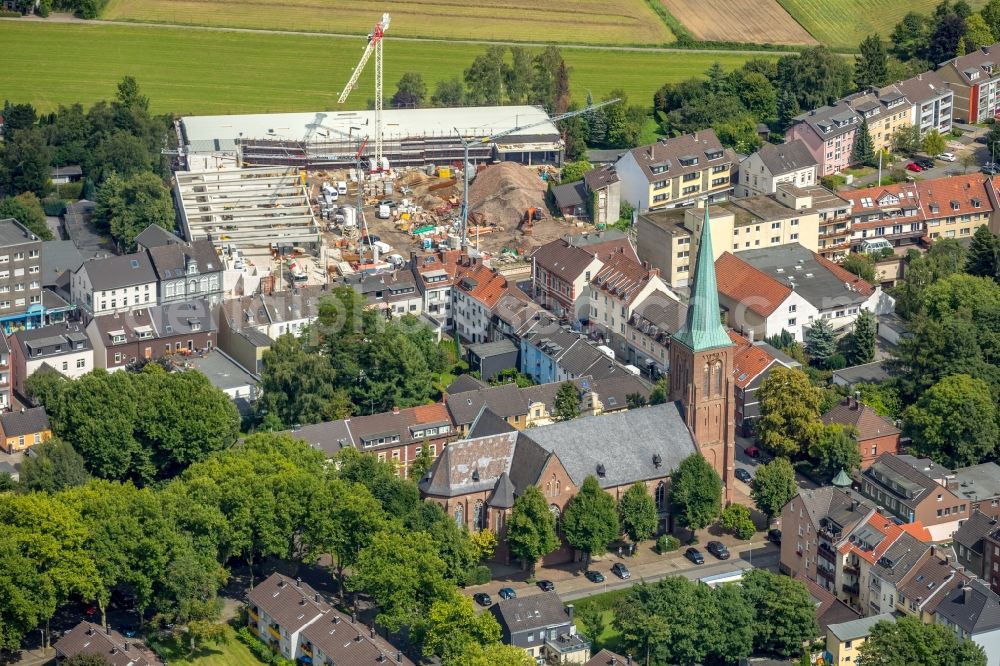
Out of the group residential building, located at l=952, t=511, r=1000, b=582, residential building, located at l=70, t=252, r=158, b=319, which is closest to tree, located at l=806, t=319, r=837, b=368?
residential building, located at l=952, t=511, r=1000, b=582

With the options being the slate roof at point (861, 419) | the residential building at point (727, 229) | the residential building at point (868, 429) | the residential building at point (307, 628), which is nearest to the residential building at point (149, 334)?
the residential building at point (307, 628)

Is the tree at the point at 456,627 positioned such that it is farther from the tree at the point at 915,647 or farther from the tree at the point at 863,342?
the tree at the point at 863,342

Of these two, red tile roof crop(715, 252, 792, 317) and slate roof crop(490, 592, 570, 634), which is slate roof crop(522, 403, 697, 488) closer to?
slate roof crop(490, 592, 570, 634)

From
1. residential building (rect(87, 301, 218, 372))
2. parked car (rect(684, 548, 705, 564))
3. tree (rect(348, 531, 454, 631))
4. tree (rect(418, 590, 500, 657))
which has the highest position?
residential building (rect(87, 301, 218, 372))

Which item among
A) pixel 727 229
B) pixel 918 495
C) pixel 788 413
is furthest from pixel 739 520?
pixel 727 229

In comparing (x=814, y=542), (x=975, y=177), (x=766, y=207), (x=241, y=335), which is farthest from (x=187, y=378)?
(x=975, y=177)

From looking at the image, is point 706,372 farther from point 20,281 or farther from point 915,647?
point 20,281
